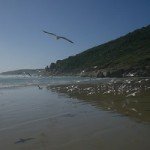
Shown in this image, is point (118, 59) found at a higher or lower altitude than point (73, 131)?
higher

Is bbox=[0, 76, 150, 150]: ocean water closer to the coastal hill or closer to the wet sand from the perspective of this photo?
the wet sand

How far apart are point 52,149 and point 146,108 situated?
888 centimetres

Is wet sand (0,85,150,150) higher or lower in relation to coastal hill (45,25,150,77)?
lower

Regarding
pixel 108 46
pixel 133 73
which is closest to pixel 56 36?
pixel 133 73

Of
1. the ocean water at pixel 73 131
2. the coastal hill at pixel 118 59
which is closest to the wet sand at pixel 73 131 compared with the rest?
the ocean water at pixel 73 131

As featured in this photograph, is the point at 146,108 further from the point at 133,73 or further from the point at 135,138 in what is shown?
the point at 133,73

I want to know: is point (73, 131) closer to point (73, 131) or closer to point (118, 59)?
point (73, 131)

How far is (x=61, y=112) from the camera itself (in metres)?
19.0

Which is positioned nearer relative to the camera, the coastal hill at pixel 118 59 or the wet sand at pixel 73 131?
the wet sand at pixel 73 131

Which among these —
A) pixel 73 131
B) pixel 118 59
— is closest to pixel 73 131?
pixel 73 131

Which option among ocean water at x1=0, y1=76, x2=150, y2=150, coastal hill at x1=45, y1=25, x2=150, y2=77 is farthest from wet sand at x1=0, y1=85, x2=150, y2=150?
coastal hill at x1=45, y1=25, x2=150, y2=77

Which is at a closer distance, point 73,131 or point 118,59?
point 73,131

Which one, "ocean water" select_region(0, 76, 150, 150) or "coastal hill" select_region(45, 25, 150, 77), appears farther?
"coastal hill" select_region(45, 25, 150, 77)

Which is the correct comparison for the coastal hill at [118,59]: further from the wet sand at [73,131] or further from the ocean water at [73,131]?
the ocean water at [73,131]
